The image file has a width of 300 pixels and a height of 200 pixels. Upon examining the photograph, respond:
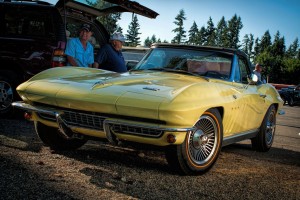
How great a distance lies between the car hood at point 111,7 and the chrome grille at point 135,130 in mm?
3789

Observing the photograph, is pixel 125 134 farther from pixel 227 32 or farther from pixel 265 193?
pixel 227 32

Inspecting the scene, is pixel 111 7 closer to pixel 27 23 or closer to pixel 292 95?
pixel 27 23

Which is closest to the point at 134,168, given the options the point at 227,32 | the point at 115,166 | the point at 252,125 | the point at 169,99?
the point at 115,166

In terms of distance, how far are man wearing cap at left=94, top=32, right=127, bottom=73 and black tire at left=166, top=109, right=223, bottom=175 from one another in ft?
10.2

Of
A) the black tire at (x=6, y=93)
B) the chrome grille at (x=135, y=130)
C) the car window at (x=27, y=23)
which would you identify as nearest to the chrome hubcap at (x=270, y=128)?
the chrome grille at (x=135, y=130)

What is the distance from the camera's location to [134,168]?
12.7ft

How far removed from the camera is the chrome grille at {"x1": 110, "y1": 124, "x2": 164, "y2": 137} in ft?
11.1

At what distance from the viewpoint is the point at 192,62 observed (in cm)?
494

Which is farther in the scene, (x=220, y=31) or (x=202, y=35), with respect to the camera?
(x=202, y=35)

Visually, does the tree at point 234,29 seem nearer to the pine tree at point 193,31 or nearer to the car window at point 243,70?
the pine tree at point 193,31

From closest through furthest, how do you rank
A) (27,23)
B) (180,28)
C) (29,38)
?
(29,38) < (27,23) < (180,28)

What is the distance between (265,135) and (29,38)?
4.36 meters

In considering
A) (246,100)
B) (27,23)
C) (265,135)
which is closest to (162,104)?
(246,100)

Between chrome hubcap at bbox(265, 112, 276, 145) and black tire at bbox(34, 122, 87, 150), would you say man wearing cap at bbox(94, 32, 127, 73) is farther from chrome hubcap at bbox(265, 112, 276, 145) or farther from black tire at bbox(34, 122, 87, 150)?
chrome hubcap at bbox(265, 112, 276, 145)
